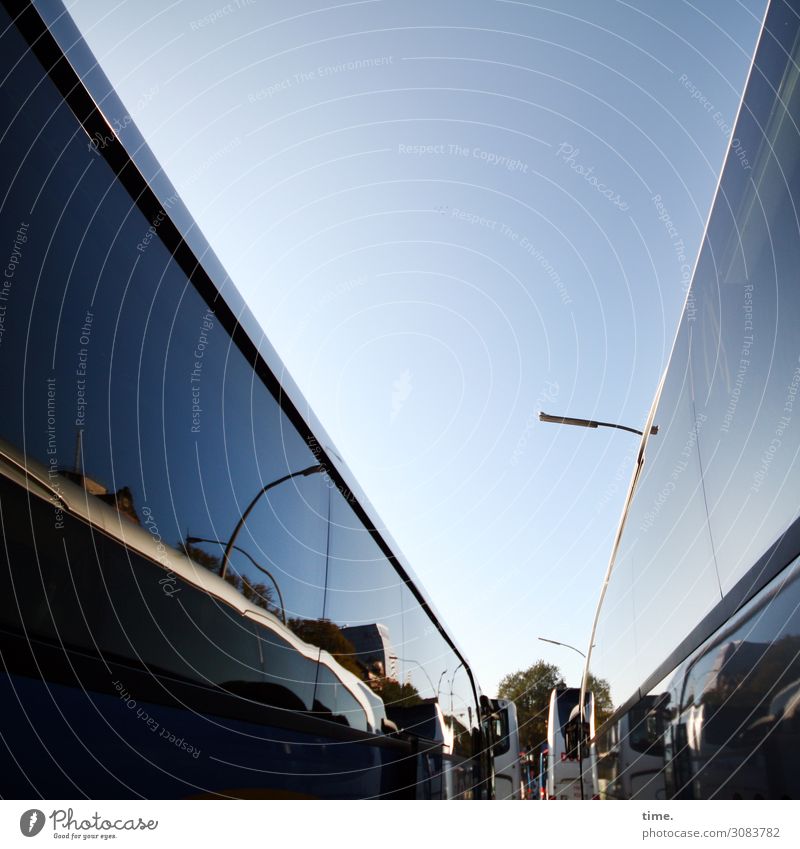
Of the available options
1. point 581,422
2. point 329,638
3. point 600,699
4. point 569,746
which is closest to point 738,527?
point 600,699

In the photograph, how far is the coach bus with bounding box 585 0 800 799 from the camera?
182 centimetres

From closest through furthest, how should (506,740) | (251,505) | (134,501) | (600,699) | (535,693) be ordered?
(134,501) < (251,505) < (600,699) < (535,693) < (506,740)

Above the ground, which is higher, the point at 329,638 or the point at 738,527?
the point at 738,527

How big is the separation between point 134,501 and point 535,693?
10.0 feet

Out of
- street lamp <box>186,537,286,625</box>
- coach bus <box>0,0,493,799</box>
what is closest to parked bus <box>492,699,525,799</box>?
coach bus <box>0,0,493,799</box>

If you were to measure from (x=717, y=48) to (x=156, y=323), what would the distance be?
9.26 ft

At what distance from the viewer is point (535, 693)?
3.98 meters

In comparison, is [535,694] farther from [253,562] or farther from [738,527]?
[253,562]

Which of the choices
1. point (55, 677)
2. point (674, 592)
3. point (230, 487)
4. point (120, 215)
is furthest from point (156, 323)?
point (674, 592)

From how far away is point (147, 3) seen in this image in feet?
8.38

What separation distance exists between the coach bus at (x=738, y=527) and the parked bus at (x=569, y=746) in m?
0.11

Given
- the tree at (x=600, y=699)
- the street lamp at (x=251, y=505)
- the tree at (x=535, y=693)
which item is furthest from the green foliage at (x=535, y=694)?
the street lamp at (x=251, y=505)

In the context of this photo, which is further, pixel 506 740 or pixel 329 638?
pixel 506 740
